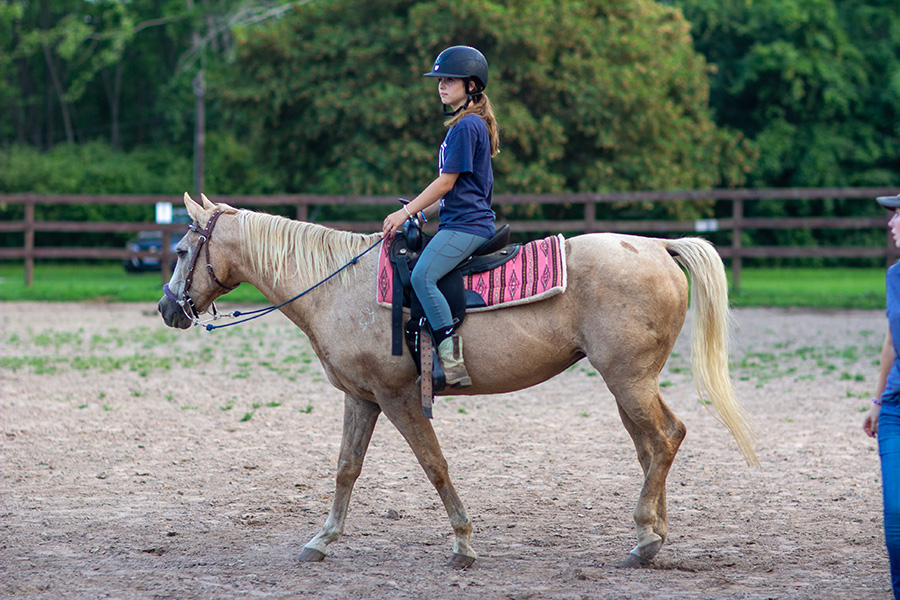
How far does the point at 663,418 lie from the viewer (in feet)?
15.3

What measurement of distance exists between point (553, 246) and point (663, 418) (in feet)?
3.38

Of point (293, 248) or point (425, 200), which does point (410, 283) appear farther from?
point (293, 248)

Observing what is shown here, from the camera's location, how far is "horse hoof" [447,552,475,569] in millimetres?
4379

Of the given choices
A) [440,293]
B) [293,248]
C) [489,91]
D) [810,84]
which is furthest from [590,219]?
[810,84]

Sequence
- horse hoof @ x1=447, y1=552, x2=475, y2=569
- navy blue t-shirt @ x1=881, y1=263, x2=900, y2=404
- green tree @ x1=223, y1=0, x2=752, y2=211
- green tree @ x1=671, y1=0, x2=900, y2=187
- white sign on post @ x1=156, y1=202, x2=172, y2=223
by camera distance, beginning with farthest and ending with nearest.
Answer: green tree @ x1=671, y1=0, x2=900, y2=187 → green tree @ x1=223, y1=0, x2=752, y2=211 → white sign on post @ x1=156, y1=202, x2=172, y2=223 → horse hoof @ x1=447, y1=552, x2=475, y2=569 → navy blue t-shirt @ x1=881, y1=263, x2=900, y2=404

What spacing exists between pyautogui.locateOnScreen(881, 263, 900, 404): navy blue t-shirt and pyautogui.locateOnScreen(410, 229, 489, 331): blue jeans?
193cm

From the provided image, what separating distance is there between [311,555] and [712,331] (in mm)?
2354

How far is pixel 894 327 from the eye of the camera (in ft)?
10.5

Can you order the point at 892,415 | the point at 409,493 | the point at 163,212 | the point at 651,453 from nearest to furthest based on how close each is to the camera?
the point at 892,415 < the point at 651,453 < the point at 409,493 < the point at 163,212

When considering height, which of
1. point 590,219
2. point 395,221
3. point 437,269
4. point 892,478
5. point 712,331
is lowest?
point 892,478

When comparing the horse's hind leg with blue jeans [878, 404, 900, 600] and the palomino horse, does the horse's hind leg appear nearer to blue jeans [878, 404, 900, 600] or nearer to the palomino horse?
the palomino horse

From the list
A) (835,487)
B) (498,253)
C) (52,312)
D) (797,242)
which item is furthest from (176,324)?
(797,242)

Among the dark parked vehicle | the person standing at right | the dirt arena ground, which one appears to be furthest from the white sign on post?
the person standing at right

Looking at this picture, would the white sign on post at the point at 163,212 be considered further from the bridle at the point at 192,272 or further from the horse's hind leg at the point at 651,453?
the horse's hind leg at the point at 651,453
